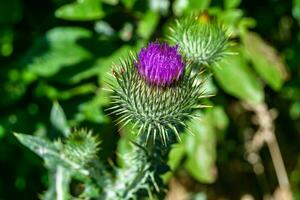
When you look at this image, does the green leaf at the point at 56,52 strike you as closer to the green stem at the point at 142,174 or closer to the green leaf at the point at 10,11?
the green leaf at the point at 10,11

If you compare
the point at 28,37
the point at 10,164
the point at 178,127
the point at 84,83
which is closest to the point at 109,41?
the point at 84,83

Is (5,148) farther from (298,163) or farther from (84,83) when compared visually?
(298,163)

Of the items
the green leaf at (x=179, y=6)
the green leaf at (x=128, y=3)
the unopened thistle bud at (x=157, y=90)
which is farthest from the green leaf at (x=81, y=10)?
the unopened thistle bud at (x=157, y=90)

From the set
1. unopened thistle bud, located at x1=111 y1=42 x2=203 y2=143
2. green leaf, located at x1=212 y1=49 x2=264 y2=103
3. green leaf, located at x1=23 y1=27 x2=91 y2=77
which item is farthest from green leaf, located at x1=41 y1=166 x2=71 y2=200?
green leaf, located at x1=212 y1=49 x2=264 y2=103

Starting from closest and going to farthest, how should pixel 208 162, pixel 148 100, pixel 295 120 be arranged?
1. pixel 148 100
2. pixel 208 162
3. pixel 295 120

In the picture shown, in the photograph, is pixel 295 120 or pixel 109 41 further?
pixel 295 120

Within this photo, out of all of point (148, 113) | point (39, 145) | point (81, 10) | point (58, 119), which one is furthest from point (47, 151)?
point (81, 10)
